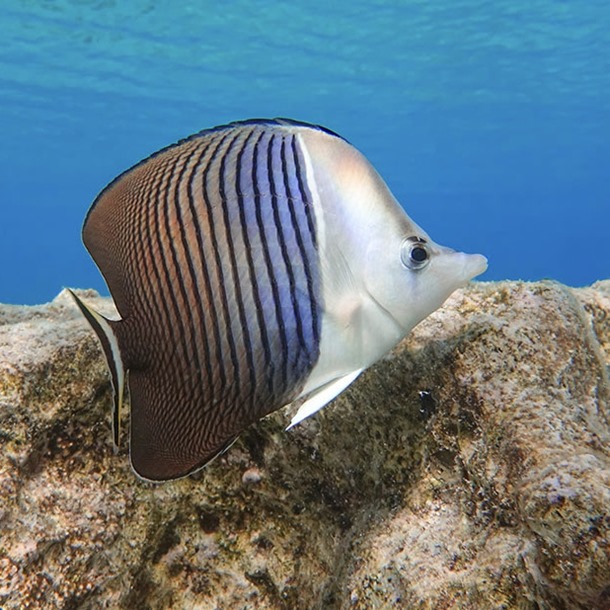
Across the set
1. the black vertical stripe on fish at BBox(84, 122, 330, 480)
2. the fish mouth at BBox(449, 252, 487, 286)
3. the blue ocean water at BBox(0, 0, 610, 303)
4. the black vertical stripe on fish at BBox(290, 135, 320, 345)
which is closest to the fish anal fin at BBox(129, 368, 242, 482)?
the black vertical stripe on fish at BBox(84, 122, 330, 480)

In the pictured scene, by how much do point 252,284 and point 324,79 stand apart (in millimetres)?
31715

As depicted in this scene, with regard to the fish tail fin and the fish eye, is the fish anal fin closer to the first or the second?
the fish tail fin

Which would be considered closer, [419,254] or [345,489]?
[419,254]

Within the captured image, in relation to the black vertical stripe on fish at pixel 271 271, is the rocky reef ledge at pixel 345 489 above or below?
below

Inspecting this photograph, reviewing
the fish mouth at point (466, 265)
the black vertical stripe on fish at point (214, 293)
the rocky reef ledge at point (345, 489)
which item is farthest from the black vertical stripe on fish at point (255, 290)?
the rocky reef ledge at point (345, 489)

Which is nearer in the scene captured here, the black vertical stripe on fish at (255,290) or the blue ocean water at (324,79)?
the black vertical stripe on fish at (255,290)

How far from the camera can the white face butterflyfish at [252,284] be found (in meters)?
0.97

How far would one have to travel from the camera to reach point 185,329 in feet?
3.22

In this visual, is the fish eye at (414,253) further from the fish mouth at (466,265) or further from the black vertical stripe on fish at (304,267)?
the black vertical stripe on fish at (304,267)

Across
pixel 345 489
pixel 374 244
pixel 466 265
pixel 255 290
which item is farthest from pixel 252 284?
pixel 345 489

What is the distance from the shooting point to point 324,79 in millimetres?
30312

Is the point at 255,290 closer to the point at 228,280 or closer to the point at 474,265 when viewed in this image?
the point at 228,280

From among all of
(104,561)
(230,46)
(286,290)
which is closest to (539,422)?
(286,290)

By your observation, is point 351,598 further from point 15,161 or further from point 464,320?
point 15,161
